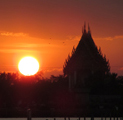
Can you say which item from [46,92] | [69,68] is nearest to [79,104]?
[46,92]

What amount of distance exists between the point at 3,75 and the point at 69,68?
18.8 meters

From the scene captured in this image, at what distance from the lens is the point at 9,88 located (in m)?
98.9

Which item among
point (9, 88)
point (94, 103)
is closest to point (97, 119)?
point (94, 103)

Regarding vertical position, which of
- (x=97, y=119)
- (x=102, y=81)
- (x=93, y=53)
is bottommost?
(x=97, y=119)

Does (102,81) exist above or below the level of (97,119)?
above

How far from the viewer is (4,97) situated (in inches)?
3691

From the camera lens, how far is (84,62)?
4257 inches

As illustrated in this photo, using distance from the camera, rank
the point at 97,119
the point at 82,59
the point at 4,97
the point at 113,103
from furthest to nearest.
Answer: the point at 82,59
the point at 4,97
the point at 97,119
the point at 113,103

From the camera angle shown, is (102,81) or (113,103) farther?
(102,81)

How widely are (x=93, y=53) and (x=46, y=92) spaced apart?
62.0 feet

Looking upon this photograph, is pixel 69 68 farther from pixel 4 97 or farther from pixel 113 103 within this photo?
pixel 113 103

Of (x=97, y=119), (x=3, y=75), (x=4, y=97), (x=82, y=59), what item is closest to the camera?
(x=97, y=119)

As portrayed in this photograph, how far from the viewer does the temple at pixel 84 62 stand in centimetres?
10550

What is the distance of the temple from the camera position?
106 metres
